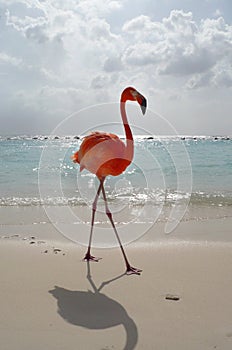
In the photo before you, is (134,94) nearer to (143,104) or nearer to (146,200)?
(143,104)

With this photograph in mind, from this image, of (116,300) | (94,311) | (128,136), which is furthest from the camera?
(128,136)

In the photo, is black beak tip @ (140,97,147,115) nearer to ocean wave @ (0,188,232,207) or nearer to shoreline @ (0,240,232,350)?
shoreline @ (0,240,232,350)

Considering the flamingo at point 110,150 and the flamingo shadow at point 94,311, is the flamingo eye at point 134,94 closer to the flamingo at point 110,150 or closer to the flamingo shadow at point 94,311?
the flamingo at point 110,150

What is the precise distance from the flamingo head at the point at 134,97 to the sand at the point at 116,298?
6.11ft

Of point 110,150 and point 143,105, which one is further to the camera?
point 110,150

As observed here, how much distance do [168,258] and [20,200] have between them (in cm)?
582

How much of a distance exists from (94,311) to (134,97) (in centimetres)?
249

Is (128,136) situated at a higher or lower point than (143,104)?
lower

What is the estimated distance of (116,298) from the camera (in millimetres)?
3770

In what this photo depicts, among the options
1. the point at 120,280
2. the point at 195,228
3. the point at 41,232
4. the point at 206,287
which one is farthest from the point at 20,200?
the point at 206,287

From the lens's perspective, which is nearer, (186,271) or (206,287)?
(206,287)

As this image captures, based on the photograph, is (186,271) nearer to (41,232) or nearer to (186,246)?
(186,246)

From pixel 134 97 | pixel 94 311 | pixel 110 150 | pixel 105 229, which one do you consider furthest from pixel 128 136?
pixel 105 229

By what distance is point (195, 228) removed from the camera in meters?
6.84
